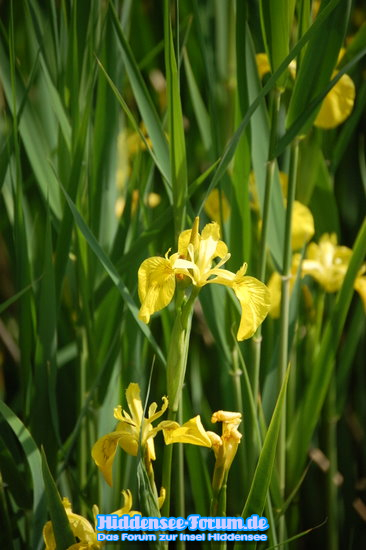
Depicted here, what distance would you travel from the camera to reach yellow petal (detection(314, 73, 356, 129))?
2.78 ft

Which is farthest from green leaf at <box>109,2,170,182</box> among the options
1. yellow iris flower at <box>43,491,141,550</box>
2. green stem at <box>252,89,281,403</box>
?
yellow iris flower at <box>43,491,141,550</box>

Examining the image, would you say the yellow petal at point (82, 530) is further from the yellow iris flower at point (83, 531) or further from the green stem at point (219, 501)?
the green stem at point (219, 501)

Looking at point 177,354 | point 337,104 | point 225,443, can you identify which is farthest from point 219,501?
point 337,104

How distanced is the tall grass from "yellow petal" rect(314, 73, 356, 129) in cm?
2

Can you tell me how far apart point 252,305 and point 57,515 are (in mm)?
259

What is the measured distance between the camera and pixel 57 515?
1.94 feet

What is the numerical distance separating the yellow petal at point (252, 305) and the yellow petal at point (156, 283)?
0.20 ft

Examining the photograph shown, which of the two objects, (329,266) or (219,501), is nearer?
(219,501)

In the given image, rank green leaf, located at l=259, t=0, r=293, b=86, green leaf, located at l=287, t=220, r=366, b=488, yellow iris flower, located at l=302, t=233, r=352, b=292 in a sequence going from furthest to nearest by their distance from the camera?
yellow iris flower, located at l=302, t=233, r=352, b=292 < green leaf, located at l=287, t=220, r=366, b=488 < green leaf, located at l=259, t=0, r=293, b=86

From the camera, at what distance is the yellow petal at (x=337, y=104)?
847 millimetres

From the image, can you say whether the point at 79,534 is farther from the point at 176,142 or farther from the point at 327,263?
the point at 327,263

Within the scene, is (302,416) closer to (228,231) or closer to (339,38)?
(228,231)

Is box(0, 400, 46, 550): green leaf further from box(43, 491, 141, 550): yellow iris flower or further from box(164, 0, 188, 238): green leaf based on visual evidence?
box(164, 0, 188, 238): green leaf

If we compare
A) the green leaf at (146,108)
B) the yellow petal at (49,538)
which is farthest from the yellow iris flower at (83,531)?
the green leaf at (146,108)
